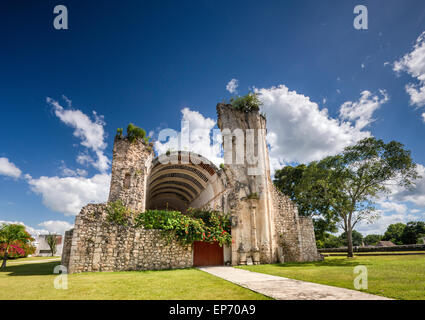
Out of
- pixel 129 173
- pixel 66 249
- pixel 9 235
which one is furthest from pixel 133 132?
pixel 9 235

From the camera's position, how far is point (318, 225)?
88.8 ft

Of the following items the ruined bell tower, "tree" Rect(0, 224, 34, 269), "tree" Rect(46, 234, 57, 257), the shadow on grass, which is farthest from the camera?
"tree" Rect(46, 234, 57, 257)

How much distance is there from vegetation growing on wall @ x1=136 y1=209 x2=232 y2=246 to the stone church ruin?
0.43 m

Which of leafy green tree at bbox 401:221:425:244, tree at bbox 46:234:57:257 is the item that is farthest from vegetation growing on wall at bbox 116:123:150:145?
leafy green tree at bbox 401:221:425:244

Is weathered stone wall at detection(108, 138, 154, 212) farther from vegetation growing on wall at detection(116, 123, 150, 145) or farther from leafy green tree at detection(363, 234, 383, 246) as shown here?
leafy green tree at detection(363, 234, 383, 246)

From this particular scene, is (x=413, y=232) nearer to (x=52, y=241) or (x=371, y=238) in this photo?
(x=371, y=238)

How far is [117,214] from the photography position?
1220 centimetres

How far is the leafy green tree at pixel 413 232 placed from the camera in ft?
122

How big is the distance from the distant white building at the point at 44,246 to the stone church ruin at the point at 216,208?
34375mm

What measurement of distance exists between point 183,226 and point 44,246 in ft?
142

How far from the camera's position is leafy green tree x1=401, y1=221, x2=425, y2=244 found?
37.2 m

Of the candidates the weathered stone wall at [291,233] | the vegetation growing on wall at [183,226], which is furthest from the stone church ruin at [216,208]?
the vegetation growing on wall at [183,226]
